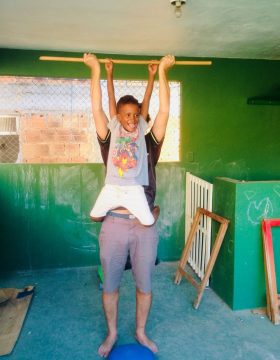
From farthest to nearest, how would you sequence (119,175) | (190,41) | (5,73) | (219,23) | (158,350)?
1. (5,73)
2. (190,41)
3. (219,23)
4. (158,350)
5. (119,175)

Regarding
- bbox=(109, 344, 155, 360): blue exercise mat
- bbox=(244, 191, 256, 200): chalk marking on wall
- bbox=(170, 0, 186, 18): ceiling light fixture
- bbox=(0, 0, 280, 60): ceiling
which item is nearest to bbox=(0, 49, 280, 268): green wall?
bbox=(0, 0, 280, 60): ceiling

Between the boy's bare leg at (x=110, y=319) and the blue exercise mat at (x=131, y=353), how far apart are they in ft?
0.43

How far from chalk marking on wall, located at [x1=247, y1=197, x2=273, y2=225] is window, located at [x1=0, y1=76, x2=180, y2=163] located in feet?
5.35

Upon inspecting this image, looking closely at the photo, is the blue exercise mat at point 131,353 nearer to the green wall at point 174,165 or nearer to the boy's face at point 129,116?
the boy's face at point 129,116

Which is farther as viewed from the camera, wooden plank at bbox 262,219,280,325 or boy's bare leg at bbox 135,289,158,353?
wooden plank at bbox 262,219,280,325

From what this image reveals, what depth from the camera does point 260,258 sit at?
2779 mm

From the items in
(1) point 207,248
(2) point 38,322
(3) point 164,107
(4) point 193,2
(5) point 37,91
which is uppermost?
(4) point 193,2

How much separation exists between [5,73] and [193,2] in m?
2.13

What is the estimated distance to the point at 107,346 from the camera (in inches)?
89.0

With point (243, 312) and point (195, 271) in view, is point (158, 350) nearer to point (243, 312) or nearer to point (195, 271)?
point (243, 312)

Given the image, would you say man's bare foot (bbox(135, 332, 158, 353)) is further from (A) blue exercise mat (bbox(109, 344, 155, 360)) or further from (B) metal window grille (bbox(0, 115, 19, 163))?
(B) metal window grille (bbox(0, 115, 19, 163))

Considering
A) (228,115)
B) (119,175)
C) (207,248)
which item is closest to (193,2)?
(119,175)

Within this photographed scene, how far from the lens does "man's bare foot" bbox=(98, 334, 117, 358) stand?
2234 mm

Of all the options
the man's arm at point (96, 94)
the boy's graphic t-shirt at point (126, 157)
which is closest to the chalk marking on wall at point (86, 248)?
the boy's graphic t-shirt at point (126, 157)
